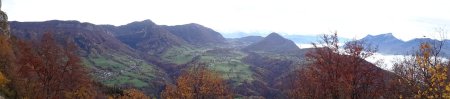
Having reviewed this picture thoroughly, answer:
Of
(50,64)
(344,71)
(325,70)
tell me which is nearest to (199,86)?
(50,64)

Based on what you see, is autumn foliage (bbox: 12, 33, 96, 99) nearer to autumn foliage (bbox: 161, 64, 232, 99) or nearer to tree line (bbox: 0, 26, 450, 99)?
tree line (bbox: 0, 26, 450, 99)

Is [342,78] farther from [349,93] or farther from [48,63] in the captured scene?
[48,63]

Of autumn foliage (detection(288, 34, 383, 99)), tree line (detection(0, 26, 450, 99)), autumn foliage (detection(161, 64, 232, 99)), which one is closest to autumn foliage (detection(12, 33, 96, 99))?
tree line (detection(0, 26, 450, 99))

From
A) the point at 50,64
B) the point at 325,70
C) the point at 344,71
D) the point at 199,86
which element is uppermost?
the point at 344,71

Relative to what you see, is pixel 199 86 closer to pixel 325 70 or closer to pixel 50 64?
pixel 50 64

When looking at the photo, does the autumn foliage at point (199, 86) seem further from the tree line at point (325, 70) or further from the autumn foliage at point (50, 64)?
the autumn foliage at point (50, 64)

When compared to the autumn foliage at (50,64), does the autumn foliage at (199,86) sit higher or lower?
lower

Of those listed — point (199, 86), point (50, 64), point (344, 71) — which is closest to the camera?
point (344, 71)

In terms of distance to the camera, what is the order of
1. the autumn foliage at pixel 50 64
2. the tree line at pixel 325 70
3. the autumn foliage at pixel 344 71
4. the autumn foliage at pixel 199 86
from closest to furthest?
the tree line at pixel 325 70
the autumn foliage at pixel 344 71
the autumn foliage at pixel 50 64
the autumn foliage at pixel 199 86

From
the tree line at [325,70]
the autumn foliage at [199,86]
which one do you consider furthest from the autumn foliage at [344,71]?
the autumn foliage at [199,86]

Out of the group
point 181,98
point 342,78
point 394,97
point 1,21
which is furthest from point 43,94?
point 1,21

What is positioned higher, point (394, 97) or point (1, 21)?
point (1, 21)
